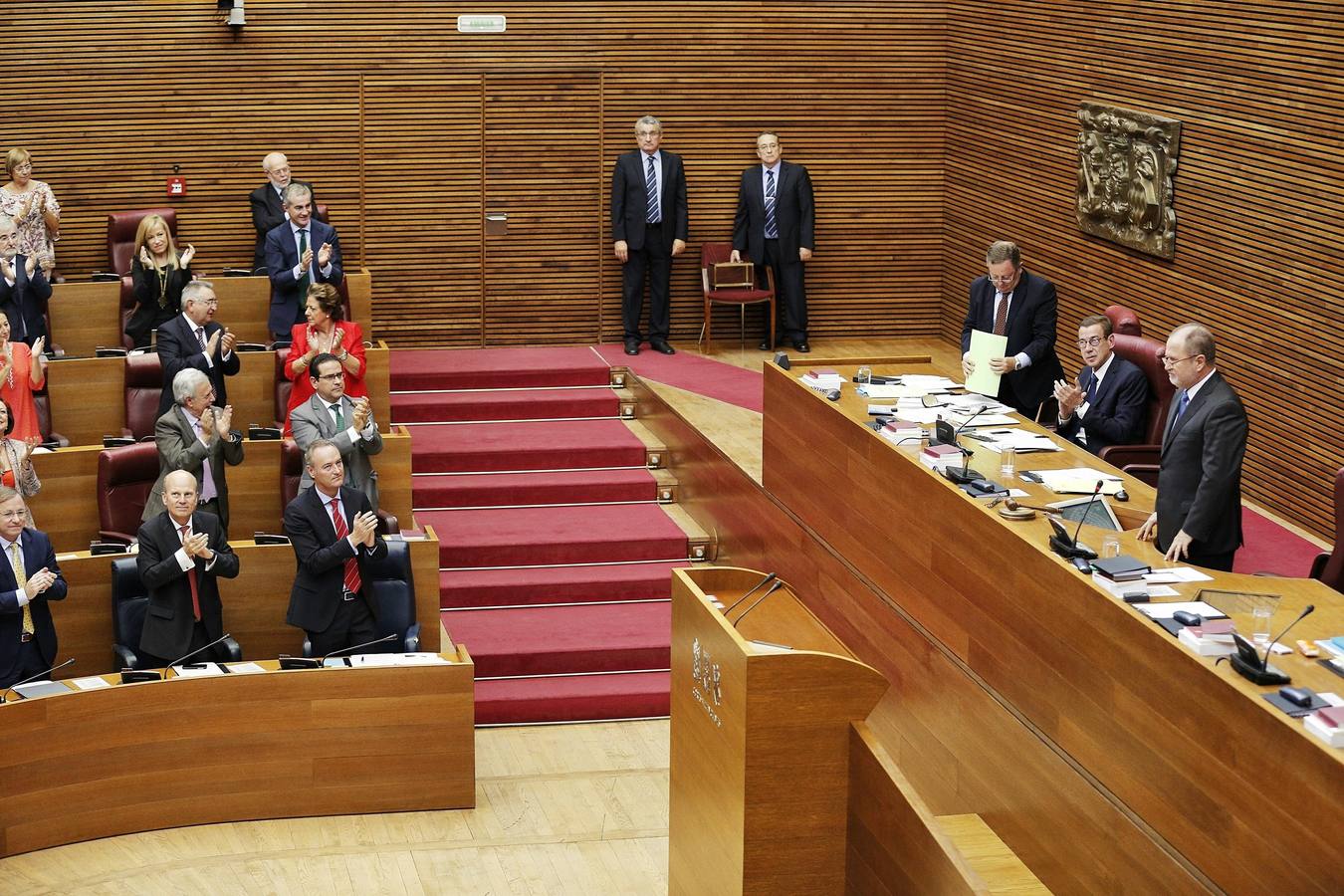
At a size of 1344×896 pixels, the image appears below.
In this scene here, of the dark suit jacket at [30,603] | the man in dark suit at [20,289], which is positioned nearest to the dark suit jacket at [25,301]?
the man in dark suit at [20,289]

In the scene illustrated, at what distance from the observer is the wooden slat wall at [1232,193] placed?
264 inches

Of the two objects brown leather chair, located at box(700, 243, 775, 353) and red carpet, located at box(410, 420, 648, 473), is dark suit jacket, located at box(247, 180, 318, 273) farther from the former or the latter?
brown leather chair, located at box(700, 243, 775, 353)

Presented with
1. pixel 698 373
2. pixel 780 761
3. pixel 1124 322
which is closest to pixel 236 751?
pixel 780 761

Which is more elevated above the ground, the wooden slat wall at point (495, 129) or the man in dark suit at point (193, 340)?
the wooden slat wall at point (495, 129)

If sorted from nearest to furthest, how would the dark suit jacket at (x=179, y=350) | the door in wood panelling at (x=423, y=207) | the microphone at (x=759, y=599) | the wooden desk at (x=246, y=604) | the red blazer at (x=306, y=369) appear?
the microphone at (x=759, y=599) → the wooden desk at (x=246, y=604) → the dark suit jacket at (x=179, y=350) → the red blazer at (x=306, y=369) → the door in wood panelling at (x=423, y=207)

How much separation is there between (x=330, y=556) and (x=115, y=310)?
11.7 ft

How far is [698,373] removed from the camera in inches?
371

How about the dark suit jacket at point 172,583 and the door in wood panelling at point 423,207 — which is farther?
the door in wood panelling at point 423,207

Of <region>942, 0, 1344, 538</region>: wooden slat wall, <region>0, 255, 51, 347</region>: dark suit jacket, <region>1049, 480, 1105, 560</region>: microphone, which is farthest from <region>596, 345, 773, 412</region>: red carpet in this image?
<region>1049, 480, 1105, 560</region>: microphone

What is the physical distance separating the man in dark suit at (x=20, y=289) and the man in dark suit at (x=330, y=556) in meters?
2.63

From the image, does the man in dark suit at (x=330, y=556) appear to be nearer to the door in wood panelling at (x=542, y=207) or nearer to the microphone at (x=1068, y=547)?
the microphone at (x=1068, y=547)

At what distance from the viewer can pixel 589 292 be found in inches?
399

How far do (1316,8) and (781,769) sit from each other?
4.40 metres

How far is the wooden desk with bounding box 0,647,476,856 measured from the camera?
17.9ft
